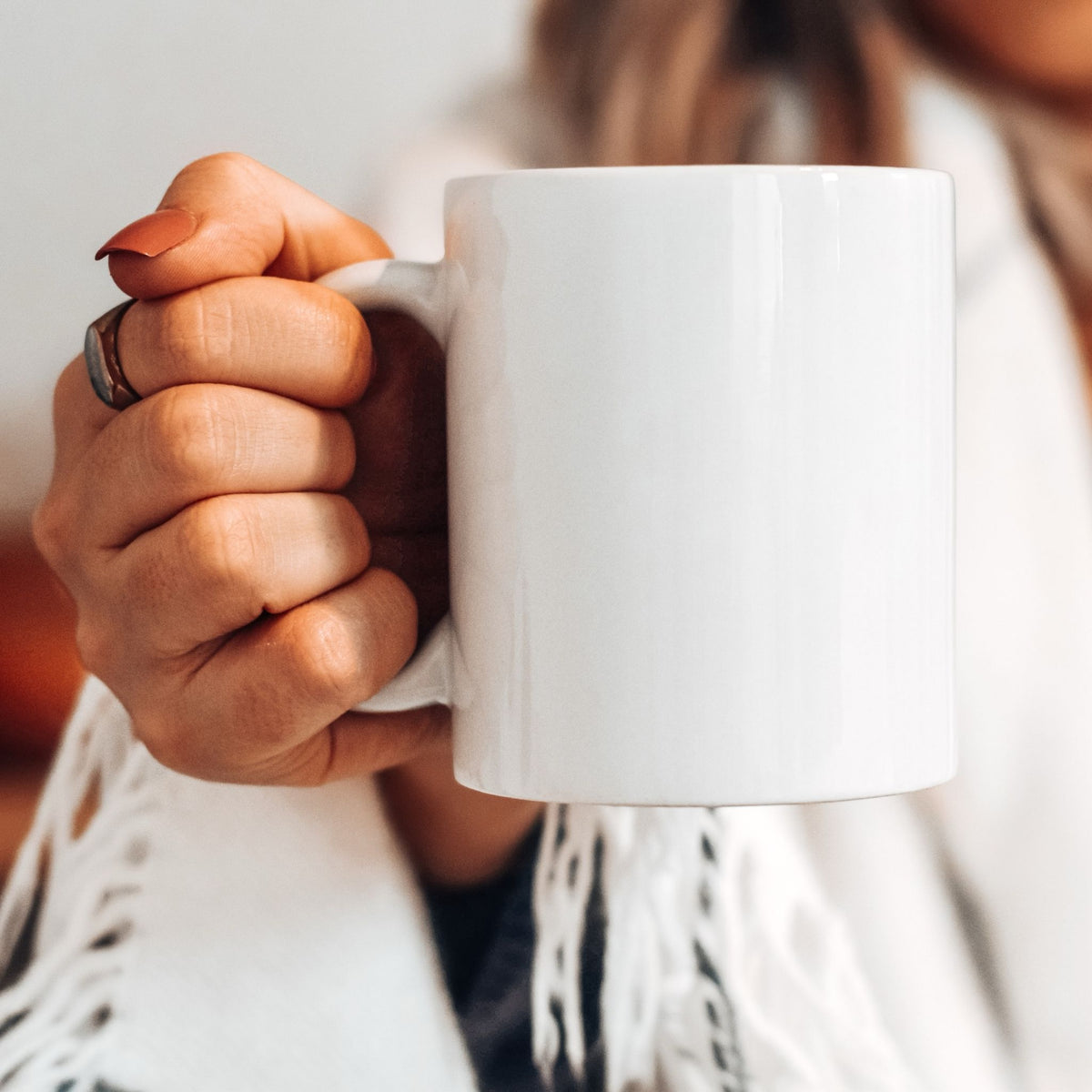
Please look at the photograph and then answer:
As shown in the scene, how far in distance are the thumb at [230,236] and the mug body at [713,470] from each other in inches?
4.2

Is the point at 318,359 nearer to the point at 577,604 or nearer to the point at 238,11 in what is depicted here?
the point at 577,604

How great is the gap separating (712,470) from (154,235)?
0.75ft

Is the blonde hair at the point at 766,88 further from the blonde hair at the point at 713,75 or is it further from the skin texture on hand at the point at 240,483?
the skin texture on hand at the point at 240,483

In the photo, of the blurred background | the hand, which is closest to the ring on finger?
the hand

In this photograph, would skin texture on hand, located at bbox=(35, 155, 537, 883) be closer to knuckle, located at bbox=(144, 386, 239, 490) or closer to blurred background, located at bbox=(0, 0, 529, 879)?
knuckle, located at bbox=(144, 386, 239, 490)

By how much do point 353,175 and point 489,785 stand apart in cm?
49

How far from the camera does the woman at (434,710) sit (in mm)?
453

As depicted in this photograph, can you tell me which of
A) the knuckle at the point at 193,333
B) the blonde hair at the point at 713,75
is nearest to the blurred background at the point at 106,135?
the blonde hair at the point at 713,75

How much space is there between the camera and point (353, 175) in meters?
0.77

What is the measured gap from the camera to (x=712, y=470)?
38 cm

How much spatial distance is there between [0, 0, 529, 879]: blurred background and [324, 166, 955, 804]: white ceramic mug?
378 mm

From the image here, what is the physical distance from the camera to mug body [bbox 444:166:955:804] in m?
0.38

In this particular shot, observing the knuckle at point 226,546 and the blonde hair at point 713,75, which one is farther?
the blonde hair at point 713,75

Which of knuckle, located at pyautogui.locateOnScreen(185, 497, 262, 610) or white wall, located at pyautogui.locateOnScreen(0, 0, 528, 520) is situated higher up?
white wall, located at pyautogui.locateOnScreen(0, 0, 528, 520)
